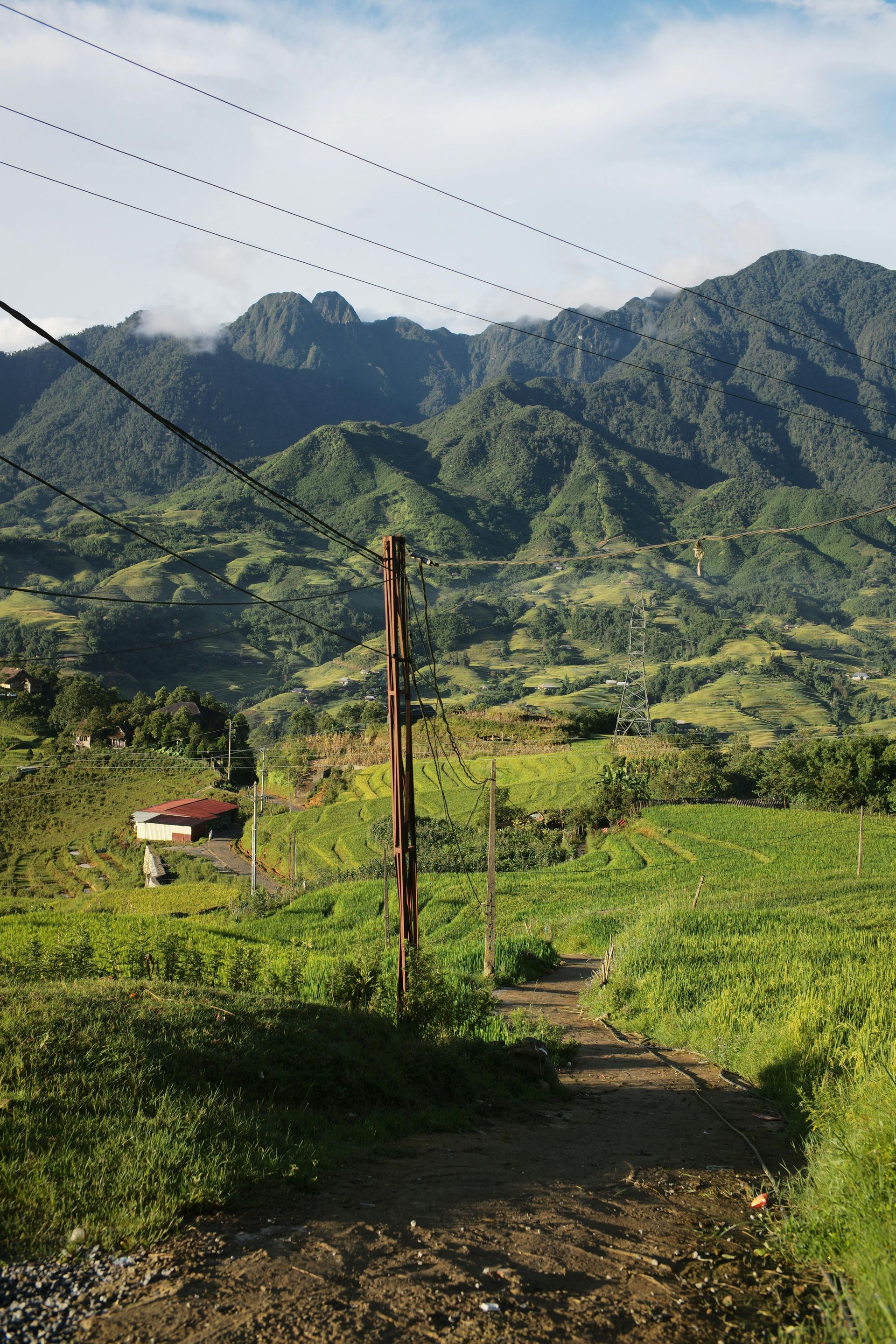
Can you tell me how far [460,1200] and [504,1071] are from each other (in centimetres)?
482

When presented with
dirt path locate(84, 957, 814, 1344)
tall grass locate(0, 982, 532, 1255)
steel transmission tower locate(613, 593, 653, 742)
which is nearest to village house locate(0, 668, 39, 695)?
steel transmission tower locate(613, 593, 653, 742)

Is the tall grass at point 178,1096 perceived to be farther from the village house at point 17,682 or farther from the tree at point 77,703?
the village house at point 17,682

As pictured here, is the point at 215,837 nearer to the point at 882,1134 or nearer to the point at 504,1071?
the point at 504,1071

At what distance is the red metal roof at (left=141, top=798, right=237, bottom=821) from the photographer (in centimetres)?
5644

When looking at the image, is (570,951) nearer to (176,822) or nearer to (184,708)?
(176,822)

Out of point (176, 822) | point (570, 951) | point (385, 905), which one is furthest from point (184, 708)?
point (570, 951)

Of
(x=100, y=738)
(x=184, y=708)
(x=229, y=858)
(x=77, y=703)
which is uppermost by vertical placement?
(x=77, y=703)

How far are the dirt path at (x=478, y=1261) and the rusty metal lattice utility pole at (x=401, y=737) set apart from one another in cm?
431

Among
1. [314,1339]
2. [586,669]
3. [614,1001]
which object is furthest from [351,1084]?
[586,669]

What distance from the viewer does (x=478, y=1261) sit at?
5199mm

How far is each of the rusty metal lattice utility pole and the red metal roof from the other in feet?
153

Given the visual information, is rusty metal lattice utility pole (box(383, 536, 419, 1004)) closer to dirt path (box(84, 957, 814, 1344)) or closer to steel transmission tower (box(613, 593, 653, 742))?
dirt path (box(84, 957, 814, 1344))

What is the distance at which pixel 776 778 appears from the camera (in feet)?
171

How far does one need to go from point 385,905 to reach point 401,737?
15.4 meters
